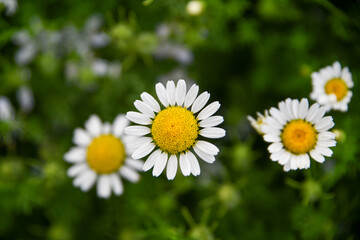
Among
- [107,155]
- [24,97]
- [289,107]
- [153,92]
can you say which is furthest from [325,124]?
[24,97]

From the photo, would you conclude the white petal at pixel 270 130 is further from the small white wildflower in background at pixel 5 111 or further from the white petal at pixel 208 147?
the small white wildflower in background at pixel 5 111

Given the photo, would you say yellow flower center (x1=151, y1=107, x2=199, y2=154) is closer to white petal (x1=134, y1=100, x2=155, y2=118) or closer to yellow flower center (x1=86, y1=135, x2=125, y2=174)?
white petal (x1=134, y1=100, x2=155, y2=118)

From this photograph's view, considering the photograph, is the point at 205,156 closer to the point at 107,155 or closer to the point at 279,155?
the point at 279,155

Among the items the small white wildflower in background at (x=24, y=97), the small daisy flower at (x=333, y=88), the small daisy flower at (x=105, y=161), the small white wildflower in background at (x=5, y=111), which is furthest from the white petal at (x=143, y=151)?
the small white wildflower in background at (x=24, y=97)

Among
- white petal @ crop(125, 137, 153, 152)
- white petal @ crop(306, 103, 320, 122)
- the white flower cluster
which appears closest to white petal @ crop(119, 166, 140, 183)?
white petal @ crop(125, 137, 153, 152)

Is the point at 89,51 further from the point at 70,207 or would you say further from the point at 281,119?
the point at 281,119

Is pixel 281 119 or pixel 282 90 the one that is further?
pixel 282 90

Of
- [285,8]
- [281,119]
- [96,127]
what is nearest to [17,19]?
[96,127]
